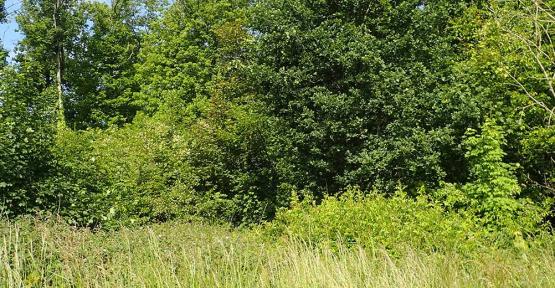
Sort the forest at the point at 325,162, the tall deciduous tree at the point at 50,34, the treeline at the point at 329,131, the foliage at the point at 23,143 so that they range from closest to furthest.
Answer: the forest at the point at 325,162 < the foliage at the point at 23,143 < the treeline at the point at 329,131 < the tall deciduous tree at the point at 50,34

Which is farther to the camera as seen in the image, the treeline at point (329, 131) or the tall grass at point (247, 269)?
the treeline at point (329, 131)

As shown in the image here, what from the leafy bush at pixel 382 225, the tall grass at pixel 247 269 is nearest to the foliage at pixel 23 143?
the leafy bush at pixel 382 225

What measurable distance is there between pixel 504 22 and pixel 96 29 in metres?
30.0

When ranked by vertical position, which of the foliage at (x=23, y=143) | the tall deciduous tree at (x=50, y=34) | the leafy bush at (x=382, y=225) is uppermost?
the tall deciduous tree at (x=50, y=34)

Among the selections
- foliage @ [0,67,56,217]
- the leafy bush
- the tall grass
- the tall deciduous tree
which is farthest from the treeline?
the tall deciduous tree

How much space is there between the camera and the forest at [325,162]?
4.17m

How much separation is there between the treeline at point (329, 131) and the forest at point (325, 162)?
6cm

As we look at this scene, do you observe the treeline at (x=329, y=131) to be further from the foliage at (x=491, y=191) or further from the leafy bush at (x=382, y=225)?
the leafy bush at (x=382, y=225)

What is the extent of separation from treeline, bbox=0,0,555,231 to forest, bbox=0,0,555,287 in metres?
0.06

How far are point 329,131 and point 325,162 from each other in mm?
912

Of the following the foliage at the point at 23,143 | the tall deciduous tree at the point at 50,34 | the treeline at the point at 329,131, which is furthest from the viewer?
the tall deciduous tree at the point at 50,34

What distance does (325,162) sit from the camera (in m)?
13.6

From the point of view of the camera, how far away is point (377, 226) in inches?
311

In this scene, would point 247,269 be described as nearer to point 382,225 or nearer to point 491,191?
point 382,225
